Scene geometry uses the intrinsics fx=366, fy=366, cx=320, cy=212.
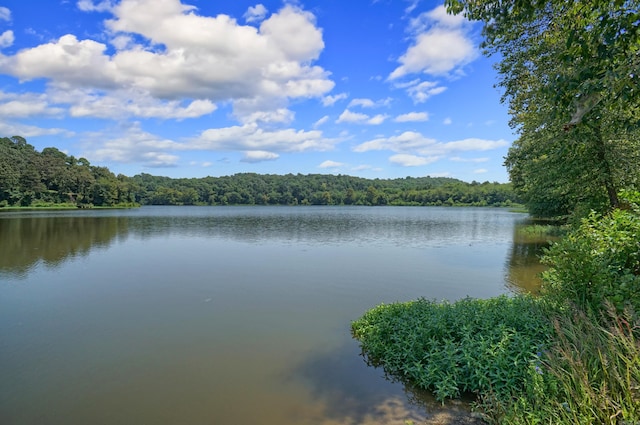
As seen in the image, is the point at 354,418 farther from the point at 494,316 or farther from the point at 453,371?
the point at 494,316

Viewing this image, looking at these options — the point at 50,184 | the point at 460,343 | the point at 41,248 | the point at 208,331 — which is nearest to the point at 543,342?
the point at 460,343

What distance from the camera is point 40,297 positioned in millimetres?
12664

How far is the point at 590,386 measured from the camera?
3889 mm

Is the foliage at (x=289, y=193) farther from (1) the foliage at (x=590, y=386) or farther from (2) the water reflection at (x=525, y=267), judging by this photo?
(1) the foliage at (x=590, y=386)

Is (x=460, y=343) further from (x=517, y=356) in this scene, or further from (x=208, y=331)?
(x=208, y=331)

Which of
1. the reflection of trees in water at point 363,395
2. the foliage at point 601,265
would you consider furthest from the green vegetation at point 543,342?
the reflection of trees in water at point 363,395

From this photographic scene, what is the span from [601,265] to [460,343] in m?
2.71

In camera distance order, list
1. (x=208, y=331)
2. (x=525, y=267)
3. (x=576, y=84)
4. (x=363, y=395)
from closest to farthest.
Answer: (x=576, y=84) < (x=363, y=395) < (x=208, y=331) < (x=525, y=267)

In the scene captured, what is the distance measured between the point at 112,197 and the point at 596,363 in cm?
12219

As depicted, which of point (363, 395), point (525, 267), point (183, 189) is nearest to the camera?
point (363, 395)

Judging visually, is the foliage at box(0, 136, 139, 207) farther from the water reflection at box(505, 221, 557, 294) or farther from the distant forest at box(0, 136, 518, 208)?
the water reflection at box(505, 221, 557, 294)

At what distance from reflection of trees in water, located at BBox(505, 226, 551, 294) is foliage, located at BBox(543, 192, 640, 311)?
13.1ft

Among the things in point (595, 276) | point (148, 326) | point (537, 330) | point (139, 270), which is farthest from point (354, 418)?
Answer: point (139, 270)

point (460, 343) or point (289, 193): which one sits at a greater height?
point (289, 193)
